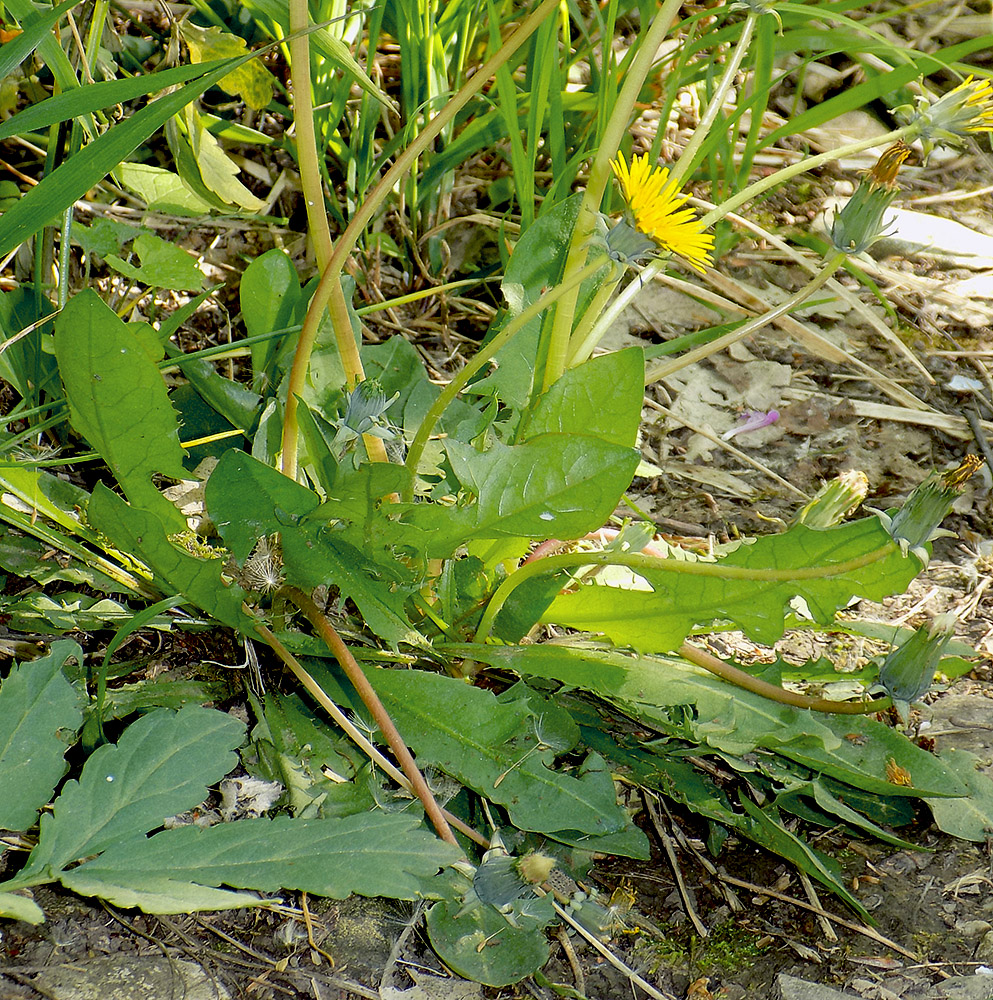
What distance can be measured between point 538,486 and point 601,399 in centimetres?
17

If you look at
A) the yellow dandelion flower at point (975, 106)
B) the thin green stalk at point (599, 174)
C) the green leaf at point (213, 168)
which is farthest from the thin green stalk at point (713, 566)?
the green leaf at point (213, 168)

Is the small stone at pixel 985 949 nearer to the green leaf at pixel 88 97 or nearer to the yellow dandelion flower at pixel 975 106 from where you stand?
the yellow dandelion flower at pixel 975 106

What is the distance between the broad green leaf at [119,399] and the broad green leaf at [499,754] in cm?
46

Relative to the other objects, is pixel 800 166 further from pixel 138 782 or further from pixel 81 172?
pixel 138 782

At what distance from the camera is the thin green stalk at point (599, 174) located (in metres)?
1.16

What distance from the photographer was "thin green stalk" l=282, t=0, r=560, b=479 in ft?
3.85

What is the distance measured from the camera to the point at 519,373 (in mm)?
1558

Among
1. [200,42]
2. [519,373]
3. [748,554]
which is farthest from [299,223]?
[748,554]

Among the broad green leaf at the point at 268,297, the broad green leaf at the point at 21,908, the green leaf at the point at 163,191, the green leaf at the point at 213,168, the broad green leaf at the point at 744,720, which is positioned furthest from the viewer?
the green leaf at the point at 163,191

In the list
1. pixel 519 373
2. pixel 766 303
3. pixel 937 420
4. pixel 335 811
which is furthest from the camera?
pixel 766 303

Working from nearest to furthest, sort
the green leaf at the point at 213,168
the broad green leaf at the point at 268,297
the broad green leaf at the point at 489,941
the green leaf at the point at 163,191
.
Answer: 1. the broad green leaf at the point at 489,941
2. the broad green leaf at the point at 268,297
3. the green leaf at the point at 213,168
4. the green leaf at the point at 163,191

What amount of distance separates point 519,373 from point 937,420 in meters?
1.24

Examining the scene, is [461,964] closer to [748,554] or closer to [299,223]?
[748,554]

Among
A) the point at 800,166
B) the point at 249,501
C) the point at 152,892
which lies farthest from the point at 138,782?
the point at 800,166
